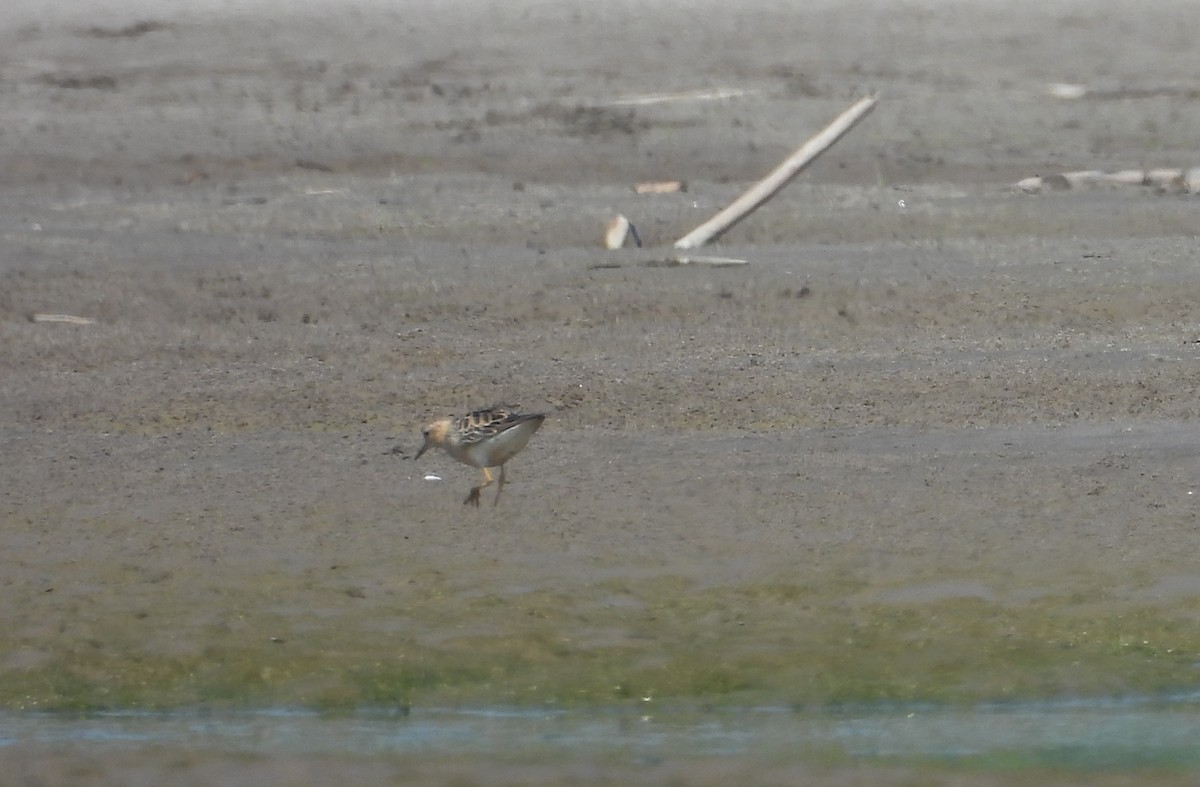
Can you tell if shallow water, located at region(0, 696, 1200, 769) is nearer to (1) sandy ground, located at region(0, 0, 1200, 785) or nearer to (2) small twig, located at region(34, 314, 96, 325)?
(1) sandy ground, located at region(0, 0, 1200, 785)

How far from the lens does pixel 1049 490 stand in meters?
8.38

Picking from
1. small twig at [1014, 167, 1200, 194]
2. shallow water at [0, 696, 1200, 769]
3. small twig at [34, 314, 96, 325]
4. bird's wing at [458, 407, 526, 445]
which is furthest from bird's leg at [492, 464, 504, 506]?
small twig at [1014, 167, 1200, 194]

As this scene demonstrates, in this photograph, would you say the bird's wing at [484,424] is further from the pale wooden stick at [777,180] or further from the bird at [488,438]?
the pale wooden stick at [777,180]

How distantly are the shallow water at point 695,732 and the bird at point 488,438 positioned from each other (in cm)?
200

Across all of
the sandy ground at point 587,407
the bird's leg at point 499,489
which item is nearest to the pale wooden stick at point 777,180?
the sandy ground at point 587,407

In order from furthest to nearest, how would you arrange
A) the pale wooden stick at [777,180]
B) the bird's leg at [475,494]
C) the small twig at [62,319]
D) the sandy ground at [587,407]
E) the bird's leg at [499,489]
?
the pale wooden stick at [777,180] → the small twig at [62,319] → the bird's leg at [499,489] → the bird's leg at [475,494] → the sandy ground at [587,407]

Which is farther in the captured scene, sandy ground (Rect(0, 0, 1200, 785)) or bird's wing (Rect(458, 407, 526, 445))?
bird's wing (Rect(458, 407, 526, 445))

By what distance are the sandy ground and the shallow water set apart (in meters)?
0.12

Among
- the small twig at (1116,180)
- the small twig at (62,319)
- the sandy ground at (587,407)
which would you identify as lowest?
the small twig at (62,319)

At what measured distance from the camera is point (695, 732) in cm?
615

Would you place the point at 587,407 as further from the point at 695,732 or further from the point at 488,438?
the point at 695,732

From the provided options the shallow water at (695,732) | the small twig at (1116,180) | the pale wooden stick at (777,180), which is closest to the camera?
the shallow water at (695,732)

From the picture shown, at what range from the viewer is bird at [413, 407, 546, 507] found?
323 inches

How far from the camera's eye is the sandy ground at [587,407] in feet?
22.2
